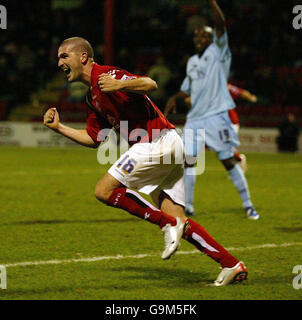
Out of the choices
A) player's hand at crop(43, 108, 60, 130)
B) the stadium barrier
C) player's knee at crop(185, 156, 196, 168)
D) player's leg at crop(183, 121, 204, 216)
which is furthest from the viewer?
the stadium barrier

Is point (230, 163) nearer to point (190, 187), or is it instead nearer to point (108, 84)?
point (190, 187)

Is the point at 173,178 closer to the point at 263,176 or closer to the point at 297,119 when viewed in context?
the point at 263,176

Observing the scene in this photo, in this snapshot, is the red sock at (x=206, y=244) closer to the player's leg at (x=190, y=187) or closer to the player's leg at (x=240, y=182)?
the player's leg at (x=240, y=182)

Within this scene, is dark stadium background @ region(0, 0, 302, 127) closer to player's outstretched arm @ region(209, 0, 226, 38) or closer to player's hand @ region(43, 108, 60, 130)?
player's outstretched arm @ region(209, 0, 226, 38)

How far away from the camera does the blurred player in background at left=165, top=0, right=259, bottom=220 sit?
27.9 feet

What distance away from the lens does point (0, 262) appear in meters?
5.91

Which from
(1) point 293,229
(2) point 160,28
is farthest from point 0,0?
(1) point 293,229

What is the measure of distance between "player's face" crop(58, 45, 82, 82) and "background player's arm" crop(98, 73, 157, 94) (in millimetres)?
450

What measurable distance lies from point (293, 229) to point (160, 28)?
17793mm

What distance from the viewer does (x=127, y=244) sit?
22.5 feet

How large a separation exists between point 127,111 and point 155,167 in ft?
1.42

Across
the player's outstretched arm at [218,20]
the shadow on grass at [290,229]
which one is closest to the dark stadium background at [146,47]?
the player's outstretched arm at [218,20]
